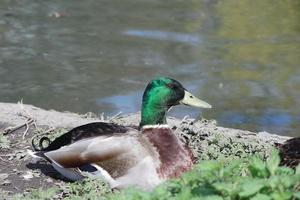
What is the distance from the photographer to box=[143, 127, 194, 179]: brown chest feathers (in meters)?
5.94

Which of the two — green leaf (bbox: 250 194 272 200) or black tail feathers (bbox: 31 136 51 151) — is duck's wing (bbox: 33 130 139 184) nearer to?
black tail feathers (bbox: 31 136 51 151)

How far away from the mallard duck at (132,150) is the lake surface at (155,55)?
8.26 ft

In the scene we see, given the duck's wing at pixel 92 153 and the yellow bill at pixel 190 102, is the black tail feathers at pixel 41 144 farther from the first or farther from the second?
the yellow bill at pixel 190 102

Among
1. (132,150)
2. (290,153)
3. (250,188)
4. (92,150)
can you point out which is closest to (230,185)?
(250,188)

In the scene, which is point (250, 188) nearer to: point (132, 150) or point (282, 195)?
point (282, 195)

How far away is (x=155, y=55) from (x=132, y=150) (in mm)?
5180

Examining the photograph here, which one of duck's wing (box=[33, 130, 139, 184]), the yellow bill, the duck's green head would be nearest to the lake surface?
the yellow bill

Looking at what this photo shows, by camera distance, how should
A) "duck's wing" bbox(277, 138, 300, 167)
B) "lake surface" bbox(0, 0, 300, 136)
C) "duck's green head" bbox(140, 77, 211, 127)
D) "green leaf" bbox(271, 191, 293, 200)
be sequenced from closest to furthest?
1. "green leaf" bbox(271, 191, 293, 200)
2. "duck's wing" bbox(277, 138, 300, 167)
3. "duck's green head" bbox(140, 77, 211, 127)
4. "lake surface" bbox(0, 0, 300, 136)

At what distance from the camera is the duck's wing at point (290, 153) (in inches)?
219

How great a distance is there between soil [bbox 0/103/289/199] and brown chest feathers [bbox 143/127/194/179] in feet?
1.69

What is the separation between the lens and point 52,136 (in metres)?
7.11

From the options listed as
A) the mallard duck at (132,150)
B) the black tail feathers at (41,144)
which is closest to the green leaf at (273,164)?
the mallard duck at (132,150)

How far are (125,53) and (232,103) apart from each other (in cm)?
220

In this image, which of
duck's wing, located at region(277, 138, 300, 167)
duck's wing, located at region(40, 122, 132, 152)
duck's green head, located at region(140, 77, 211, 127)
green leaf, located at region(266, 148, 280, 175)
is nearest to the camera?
green leaf, located at region(266, 148, 280, 175)
